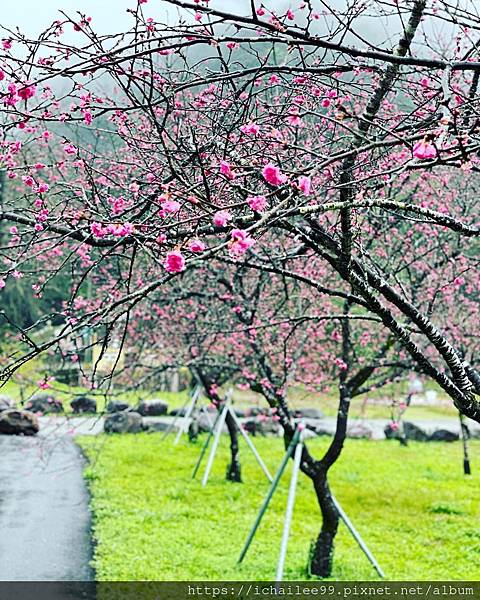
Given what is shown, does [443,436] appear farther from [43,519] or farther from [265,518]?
[43,519]

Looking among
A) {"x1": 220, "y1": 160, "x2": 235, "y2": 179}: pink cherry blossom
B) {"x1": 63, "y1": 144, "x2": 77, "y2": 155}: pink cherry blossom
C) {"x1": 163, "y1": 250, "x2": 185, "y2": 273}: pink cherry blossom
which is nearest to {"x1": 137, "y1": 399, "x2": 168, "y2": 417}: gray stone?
{"x1": 63, "y1": 144, "x2": 77, "y2": 155}: pink cherry blossom

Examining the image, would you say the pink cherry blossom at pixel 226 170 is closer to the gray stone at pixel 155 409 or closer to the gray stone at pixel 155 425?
the gray stone at pixel 155 425

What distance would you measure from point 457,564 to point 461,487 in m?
3.86

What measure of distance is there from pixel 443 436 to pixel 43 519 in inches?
399

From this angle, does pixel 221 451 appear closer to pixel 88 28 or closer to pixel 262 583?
pixel 262 583

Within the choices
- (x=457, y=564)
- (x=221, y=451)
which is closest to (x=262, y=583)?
(x=457, y=564)

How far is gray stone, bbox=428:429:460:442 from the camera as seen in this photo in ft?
50.7

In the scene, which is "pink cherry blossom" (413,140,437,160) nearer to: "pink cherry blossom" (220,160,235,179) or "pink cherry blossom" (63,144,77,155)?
"pink cherry blossom" (220,160,235,179)

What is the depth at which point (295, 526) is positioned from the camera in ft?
25.7

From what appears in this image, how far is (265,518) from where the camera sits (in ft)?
26.9

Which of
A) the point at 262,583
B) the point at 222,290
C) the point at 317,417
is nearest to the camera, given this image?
the point at 262,583

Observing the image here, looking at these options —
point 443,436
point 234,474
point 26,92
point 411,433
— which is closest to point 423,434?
point 411,433

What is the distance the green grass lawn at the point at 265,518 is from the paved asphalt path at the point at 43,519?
20 cm

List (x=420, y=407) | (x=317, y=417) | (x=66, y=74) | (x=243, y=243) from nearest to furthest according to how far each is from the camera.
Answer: (x=243, y=243), (x=66, y=74), (x=317, y=417), (x=420, y=407)
